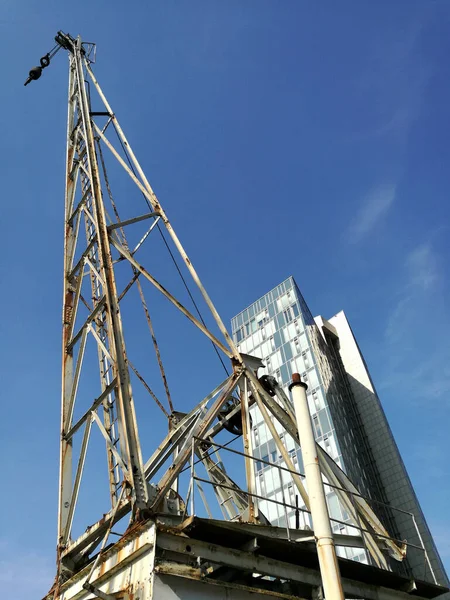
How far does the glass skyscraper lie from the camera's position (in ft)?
147

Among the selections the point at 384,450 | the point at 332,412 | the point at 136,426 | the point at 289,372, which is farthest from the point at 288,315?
the point at 136,426

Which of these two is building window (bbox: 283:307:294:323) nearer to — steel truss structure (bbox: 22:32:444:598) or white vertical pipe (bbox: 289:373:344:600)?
steel truss structure (bbox: 22:32:444:598)

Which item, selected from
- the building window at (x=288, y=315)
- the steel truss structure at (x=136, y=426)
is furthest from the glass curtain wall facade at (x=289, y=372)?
the steel truss structure at (x=136, y=426)

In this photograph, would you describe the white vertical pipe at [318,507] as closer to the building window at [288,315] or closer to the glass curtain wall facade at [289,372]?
the glass curtain wall facade at [289,372]

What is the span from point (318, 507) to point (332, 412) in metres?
41.6

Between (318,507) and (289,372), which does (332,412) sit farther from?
(318,507)

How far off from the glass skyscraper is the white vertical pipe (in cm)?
3534

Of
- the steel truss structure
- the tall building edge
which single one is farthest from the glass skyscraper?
the steel truss structure

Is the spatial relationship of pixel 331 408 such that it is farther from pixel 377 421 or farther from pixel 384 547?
pixel 384 547

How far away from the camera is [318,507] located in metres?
6.45

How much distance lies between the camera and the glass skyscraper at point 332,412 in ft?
147

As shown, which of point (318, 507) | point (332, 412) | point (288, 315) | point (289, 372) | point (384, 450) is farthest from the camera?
point (288, 315)

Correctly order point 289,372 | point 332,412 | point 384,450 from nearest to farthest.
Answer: point 332,412 < point 289,372 < point 384,450

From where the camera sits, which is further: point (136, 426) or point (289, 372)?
point (289, 372)
